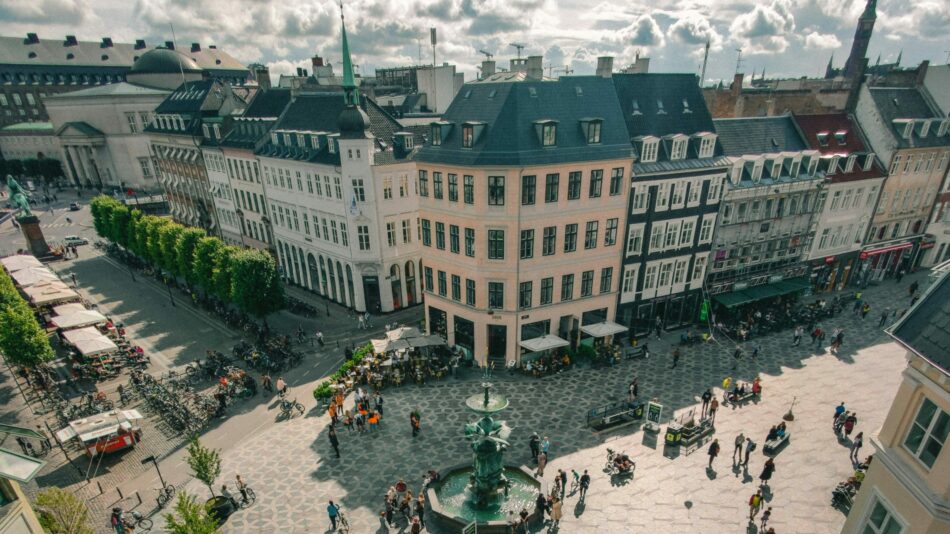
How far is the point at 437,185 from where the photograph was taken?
109 ft

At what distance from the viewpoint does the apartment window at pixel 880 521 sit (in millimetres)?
12833

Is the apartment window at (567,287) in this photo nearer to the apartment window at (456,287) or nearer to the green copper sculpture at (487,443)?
the apartment window at (456,287)

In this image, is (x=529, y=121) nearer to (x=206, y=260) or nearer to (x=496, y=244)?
(x=496, y=244)

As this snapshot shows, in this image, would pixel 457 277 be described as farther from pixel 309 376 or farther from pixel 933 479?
pixel 933 479

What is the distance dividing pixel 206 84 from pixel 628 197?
202ft

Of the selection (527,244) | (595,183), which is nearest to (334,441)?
(527,244)

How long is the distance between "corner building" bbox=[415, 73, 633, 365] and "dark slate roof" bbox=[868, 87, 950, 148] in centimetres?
3099

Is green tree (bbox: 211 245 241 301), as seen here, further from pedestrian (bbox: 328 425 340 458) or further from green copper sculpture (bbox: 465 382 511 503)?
green copper sculpture (bbox: 465 382 511 503)

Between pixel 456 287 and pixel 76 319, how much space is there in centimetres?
3176

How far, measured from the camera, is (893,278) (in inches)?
1957

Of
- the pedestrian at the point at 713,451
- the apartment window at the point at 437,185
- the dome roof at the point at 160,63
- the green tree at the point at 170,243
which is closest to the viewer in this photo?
the pedestrian at the point at 713,451

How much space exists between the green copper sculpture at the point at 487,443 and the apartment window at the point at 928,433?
13028mm

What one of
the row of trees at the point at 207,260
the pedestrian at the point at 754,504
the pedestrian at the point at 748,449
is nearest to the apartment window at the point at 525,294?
the pedestrian at the point at 748,449

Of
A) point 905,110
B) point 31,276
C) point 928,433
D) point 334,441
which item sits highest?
point 905,110
